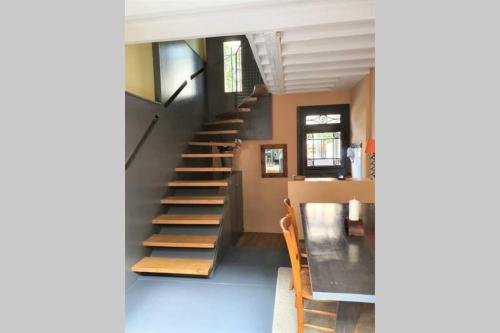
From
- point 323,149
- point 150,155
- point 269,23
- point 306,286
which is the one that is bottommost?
point 306,286

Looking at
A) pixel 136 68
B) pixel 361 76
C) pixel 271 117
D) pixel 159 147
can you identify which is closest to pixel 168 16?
pixel 136 68

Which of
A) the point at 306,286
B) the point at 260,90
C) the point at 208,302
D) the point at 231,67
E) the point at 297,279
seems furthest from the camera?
the point at 231,67

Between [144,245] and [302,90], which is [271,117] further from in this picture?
[144,245]

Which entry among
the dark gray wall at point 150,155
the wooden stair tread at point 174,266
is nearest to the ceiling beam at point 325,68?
the dark gray wall at point 150,155

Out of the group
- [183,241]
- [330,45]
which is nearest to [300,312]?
[183,241]

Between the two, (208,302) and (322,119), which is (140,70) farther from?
(322,119)

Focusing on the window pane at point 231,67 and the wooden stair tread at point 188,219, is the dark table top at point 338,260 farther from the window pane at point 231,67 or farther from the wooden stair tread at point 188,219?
the window pane at point 231,67

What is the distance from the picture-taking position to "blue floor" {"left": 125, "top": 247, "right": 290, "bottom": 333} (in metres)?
2.13

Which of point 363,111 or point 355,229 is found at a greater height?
point 363,111

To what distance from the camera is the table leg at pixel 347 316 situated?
4.70 ft

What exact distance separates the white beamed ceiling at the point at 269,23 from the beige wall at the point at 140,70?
90cm

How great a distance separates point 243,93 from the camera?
18.7ft

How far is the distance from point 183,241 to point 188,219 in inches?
12.4

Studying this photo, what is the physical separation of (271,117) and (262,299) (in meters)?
3.81
